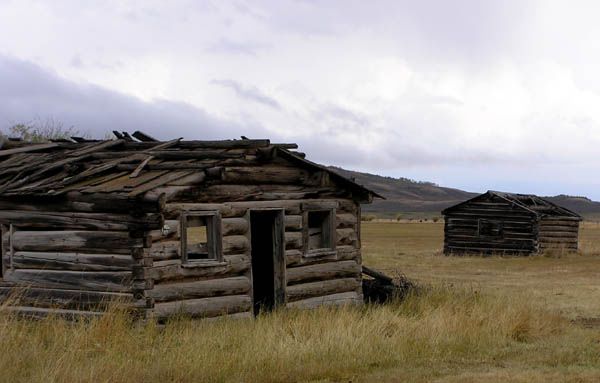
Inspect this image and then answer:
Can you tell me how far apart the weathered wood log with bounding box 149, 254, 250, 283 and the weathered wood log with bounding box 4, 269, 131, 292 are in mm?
467

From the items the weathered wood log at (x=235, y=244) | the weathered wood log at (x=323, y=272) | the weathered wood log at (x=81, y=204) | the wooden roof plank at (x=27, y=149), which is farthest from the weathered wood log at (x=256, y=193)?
the wooden roof plank at (x=27, y=149)

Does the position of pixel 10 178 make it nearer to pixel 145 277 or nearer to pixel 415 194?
pixel 145 277

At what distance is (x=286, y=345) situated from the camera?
965cm

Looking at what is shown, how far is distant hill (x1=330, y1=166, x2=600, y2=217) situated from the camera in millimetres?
147625

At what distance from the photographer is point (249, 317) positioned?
12.6 m

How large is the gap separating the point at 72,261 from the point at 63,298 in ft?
1.92

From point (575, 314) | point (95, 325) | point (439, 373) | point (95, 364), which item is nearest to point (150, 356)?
point (95, 364)

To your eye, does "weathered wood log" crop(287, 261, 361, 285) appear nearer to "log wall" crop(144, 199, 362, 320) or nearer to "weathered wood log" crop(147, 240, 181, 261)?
"log wall" crop(144, 199, 362, 320)

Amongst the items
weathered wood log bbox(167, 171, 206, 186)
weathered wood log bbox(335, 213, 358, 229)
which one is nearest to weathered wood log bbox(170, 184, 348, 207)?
weathered wood log bbox(167, 171, 206, 186)

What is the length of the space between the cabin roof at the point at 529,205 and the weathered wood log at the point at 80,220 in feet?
84.1

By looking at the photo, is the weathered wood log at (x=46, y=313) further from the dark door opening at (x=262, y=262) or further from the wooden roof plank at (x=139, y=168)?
the dark door opening at (x=262, y=262)

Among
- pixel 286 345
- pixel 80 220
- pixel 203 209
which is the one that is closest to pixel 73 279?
pixel 80 220

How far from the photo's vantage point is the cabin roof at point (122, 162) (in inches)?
461

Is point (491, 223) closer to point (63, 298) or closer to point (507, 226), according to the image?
point (507, 226)
